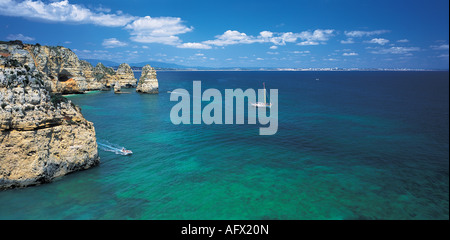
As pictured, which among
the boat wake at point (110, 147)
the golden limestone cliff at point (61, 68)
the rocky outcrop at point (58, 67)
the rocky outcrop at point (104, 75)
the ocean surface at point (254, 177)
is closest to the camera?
the ocean surface at point (254, 177)

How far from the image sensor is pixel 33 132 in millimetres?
20094

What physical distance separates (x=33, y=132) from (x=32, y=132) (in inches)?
2.6

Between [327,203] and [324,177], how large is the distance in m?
4.96

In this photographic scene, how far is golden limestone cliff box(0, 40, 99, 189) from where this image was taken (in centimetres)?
1944

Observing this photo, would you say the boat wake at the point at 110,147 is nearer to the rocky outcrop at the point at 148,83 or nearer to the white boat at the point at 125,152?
the white boat at the point at 125,152

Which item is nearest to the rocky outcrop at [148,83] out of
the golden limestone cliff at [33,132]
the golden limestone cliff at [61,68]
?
the golden limestone cliff at [61,68]

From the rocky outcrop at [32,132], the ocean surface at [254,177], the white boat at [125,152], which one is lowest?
the ocean surface at [254,177]

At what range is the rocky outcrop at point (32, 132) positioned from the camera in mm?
19422

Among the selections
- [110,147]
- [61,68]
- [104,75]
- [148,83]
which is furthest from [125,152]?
[104,75]

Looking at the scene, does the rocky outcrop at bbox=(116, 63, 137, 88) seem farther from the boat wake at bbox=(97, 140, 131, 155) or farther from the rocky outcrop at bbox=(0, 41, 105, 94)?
the boat wake at bbox=(97, 140, 131, 155)

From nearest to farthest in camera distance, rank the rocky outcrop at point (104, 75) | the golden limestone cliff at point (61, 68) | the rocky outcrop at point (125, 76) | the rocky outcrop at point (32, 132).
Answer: the rocky outcrop at point (32, 132), the golden limestone cliff at point (61, 68), the rocky outcrop at point (104, 75), the rocky outcrop at point (125, 76)

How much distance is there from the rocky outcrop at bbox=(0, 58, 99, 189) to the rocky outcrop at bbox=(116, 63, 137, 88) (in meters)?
94.1

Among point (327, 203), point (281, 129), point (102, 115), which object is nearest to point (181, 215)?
point (327, 203)

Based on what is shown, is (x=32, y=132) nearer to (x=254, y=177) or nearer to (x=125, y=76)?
(x=254, y=177)
